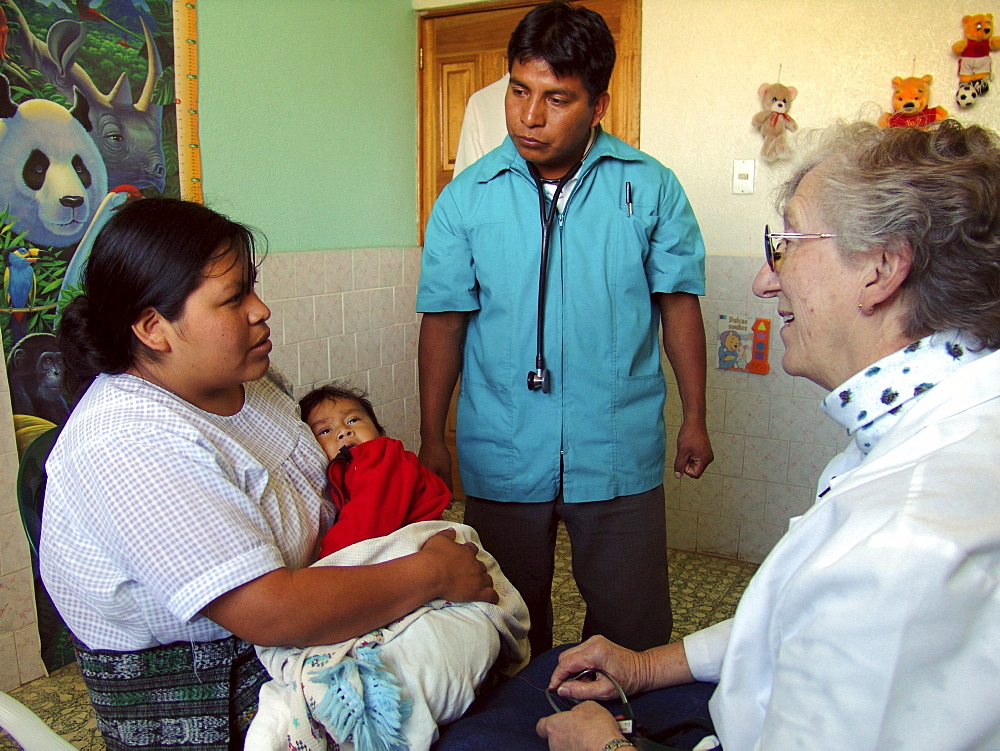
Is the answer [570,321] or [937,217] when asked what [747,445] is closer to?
[570,321]

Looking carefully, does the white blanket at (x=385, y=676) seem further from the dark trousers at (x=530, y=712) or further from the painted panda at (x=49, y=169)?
the painted panda at (x=49, y=169)

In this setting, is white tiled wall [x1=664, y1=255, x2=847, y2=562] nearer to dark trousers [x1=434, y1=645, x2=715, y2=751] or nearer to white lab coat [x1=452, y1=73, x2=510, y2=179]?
white lab coat [x1=452, y1=73, x2=510, y2=179]

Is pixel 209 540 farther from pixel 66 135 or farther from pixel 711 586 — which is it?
pixel 711 586

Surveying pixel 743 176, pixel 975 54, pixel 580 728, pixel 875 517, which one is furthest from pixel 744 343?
pixel 875 517

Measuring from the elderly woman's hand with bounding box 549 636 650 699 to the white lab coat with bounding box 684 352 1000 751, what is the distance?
1.29 ft

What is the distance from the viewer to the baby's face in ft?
5.16

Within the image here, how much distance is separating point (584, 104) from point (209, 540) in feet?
4.45

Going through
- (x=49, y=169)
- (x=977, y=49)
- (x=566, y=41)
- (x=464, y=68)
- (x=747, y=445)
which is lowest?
(x=747, y=445)

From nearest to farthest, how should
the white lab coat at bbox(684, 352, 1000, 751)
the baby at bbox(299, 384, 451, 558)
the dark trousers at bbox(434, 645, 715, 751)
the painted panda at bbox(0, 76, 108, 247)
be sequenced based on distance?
the white lab coat at bbox(684, 352, 1000, 751), the dark trousers at bbox(434, 645, 715, 751), the baby at bbox(299, 384, 451, 558), the painted panda at bbox(0, 76, 108, 247)

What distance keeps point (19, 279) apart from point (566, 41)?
5.42ft

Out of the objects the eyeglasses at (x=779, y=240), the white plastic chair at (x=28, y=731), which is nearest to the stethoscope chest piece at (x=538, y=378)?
the eyeglasses at (x=779, y=240)

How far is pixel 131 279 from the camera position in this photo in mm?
1167

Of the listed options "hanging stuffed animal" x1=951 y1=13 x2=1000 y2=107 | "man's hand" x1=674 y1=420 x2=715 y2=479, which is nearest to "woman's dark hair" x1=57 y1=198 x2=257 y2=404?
"man's hand" x1=674 y1=420 x2=715 y2=479

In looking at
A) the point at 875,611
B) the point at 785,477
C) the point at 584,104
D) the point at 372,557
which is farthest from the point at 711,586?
the point at 875,611
